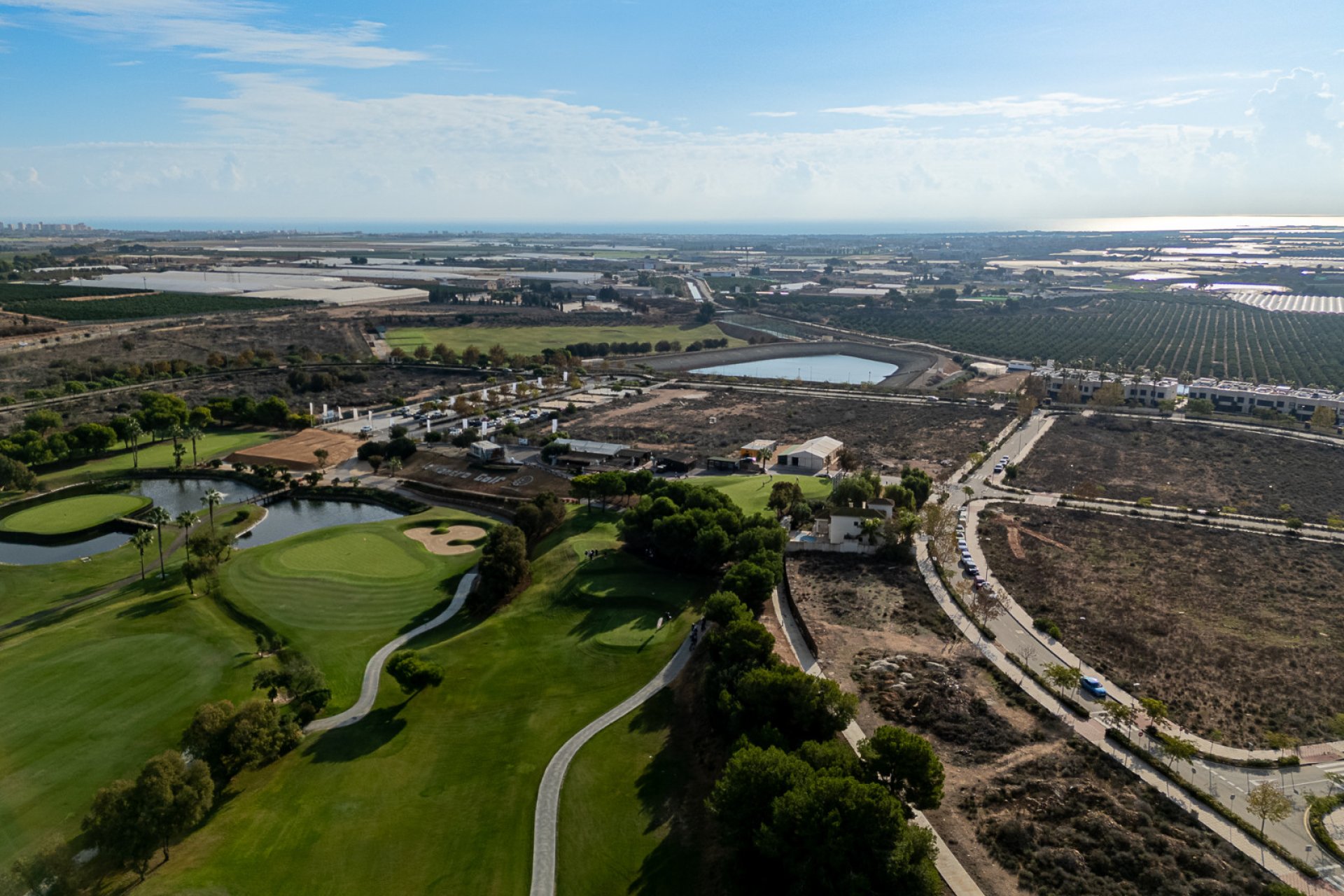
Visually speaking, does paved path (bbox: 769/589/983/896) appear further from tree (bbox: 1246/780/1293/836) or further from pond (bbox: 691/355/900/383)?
pond (bbox: 691/355/900/383)

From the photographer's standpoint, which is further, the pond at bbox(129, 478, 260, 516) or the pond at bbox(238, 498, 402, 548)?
the pond at bbox(129, 478, 260, 516)

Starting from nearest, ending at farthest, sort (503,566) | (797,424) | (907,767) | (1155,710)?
(907,767), (1155,710), (503,566), (797,424)

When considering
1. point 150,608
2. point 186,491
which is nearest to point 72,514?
point 186,491

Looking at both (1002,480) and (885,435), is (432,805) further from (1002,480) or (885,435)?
(885,435)

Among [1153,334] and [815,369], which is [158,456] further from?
[1153,334]

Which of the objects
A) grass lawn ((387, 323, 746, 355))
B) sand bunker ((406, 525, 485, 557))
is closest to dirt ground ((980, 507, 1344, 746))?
sand bunker ((406, 525, 485, 557))

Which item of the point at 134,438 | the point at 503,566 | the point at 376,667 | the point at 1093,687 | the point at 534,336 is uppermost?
the point at 534,336

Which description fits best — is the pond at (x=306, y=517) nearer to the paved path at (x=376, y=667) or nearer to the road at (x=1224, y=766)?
the paved path at (x=376, y=667)

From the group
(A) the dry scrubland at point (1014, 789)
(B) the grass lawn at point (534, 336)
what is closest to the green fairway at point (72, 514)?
(A) the dry scrubland at point (1014, 789)

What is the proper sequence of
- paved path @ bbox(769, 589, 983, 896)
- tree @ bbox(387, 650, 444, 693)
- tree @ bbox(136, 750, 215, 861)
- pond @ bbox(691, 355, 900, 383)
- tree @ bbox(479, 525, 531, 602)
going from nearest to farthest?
paved path @ bbox(769, 589, 983, 896), tree @ bbox(136, 750, 215, 861), tree @ bbox(387, 650, 444, 693), tree @ bbox(479, 525, 531, 602), pond @ bbox(691, 355, 900, 383)
